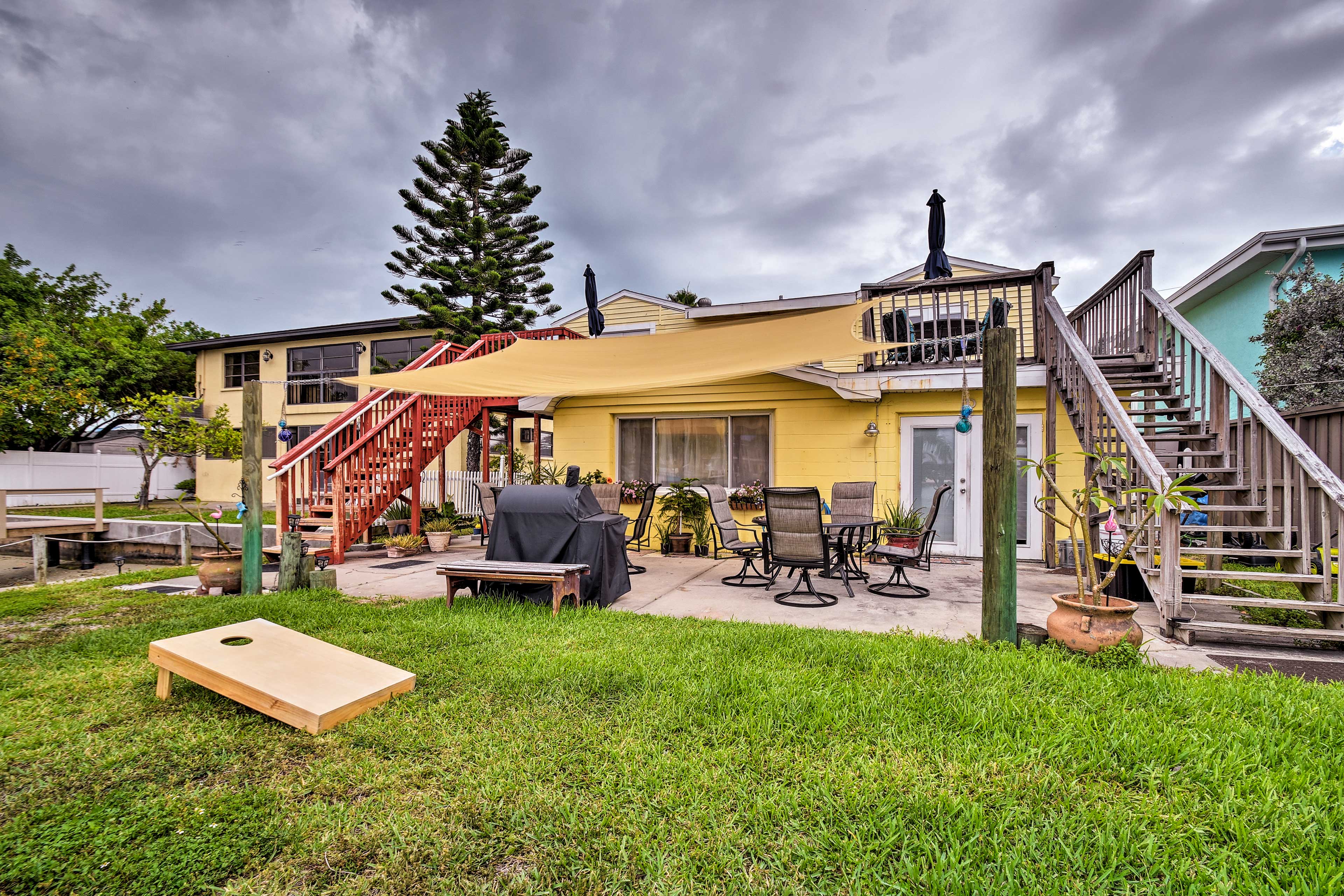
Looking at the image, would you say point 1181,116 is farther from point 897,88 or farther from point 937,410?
point 937,410

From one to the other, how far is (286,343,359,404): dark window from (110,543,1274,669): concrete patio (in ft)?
37.9

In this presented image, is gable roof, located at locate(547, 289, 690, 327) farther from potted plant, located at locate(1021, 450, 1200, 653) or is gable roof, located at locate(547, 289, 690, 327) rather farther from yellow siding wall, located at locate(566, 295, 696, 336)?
potted plant, located at locate(1021, 450, 1200, 653)

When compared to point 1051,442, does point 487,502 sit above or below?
below

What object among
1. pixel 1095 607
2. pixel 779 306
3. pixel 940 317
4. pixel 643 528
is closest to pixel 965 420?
pixel 940 317

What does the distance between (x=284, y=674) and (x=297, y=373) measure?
53.8 feet

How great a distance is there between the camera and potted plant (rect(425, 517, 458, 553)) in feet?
26.2

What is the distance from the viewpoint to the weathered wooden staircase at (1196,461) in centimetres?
371

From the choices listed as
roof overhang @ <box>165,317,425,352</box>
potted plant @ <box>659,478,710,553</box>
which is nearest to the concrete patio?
potted plant @ <box>659,478,710,553</box>

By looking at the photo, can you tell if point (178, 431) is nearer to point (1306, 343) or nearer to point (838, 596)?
point (838, 596)

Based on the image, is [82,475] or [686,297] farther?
[686,297]

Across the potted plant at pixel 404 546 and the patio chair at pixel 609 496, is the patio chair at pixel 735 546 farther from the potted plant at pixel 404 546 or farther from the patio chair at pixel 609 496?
the potted plant at pixel 404 546

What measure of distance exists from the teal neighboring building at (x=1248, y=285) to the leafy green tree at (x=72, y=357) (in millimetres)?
23573

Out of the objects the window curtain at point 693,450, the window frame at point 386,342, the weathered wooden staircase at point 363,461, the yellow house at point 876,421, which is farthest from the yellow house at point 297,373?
the window curtain at point 693,450

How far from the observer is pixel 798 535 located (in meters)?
4.79
